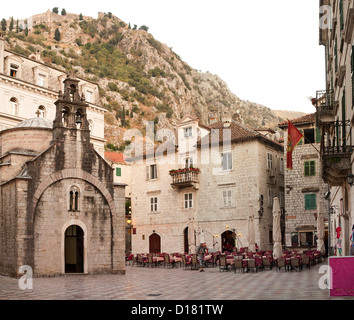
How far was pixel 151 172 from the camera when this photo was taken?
149 ft

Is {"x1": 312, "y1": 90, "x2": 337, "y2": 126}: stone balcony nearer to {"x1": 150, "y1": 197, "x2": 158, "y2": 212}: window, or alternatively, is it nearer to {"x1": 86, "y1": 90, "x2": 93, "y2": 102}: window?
{"x1": 150, "y1": 197, "x2": 158, "y2": 212}: window

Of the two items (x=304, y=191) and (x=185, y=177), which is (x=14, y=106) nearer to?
(x=185, y=177)

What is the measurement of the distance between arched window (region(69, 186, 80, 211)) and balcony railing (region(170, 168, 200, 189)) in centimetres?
1744

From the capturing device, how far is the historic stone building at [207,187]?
39531 mm

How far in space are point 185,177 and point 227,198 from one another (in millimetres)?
4338

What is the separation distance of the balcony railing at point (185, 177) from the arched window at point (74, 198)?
17437mm

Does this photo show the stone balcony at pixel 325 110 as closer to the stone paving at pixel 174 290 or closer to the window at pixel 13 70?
the stone paving at pixel 174 290

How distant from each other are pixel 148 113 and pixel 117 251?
95.9 metres

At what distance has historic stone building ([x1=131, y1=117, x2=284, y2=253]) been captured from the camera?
1556 inches

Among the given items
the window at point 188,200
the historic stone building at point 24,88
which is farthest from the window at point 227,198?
the historic stone building at point 24,88

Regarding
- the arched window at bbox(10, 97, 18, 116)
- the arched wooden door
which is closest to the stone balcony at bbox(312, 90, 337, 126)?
the arched wooden door

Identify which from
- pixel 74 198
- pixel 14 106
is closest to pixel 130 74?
pixel 14 106

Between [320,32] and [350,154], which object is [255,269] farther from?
[320,32]
